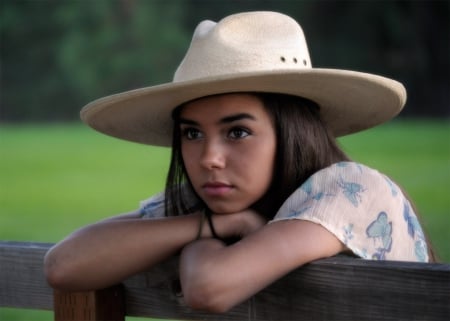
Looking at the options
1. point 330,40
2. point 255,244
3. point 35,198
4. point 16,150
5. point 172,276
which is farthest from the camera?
point 330,40

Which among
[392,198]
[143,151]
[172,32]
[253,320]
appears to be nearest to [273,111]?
[392,198]

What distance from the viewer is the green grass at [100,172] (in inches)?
416

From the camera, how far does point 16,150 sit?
18078 millimetres

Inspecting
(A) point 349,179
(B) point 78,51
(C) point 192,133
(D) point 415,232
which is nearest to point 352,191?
(A) point 349,179

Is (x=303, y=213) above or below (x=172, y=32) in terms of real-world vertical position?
above

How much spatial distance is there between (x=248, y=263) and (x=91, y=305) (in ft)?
0.85

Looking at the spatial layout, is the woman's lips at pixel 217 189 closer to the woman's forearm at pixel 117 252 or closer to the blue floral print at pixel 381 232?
the woman's forearm at pixel 117 252

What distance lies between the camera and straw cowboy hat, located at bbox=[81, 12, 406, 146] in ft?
5.09

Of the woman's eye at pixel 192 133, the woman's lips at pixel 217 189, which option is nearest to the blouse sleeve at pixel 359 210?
the woman's lips at pixel 217 189

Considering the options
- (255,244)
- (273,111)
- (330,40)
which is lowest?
(330,40)

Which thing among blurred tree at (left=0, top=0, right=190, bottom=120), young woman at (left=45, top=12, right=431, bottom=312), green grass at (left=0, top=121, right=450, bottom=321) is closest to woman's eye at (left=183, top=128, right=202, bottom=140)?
young woman at (left=45, top=12, right=431, bottom=312)

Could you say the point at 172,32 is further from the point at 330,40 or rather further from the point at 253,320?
the point at 253,320

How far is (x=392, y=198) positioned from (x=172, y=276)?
34 cm

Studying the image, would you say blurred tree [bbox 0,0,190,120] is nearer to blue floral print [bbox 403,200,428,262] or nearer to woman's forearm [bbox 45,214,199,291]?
blue floral print [bbox 403,200,428,262]
